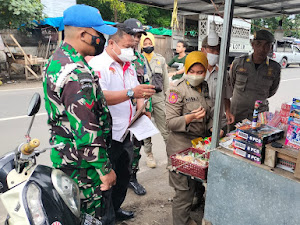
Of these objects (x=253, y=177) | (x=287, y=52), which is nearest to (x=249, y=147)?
(x=253, y=177)

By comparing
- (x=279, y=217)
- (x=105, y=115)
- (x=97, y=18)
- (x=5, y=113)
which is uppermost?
(x=97, y=18)

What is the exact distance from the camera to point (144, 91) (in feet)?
7.42

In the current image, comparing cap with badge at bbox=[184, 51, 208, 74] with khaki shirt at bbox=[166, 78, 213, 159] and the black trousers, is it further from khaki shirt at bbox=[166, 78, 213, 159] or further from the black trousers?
the black trousers

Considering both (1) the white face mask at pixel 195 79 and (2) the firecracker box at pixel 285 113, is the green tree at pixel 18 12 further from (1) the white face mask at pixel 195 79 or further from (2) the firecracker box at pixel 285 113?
(2) the firecracker box at pixel 285 113

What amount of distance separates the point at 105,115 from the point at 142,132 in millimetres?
634

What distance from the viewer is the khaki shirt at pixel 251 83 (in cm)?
339

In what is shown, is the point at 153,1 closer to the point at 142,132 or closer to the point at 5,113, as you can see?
the point at 142,132

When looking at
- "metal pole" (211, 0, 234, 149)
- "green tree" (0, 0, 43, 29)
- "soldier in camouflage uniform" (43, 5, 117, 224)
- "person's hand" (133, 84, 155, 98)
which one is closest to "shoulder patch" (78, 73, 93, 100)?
"soldier in camouflage uniform" (43, 5, 117, 224)

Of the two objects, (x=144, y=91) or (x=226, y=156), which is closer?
(x=226, y=156)

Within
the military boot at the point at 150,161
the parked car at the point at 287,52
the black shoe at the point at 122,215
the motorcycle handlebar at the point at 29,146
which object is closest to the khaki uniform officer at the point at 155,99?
the military boot at the point at 150,161

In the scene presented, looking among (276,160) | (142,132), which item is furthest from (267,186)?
(142,132)

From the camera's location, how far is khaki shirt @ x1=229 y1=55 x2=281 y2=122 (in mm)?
3393

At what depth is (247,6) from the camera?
12.3ft

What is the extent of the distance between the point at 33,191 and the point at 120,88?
1.23 meters
